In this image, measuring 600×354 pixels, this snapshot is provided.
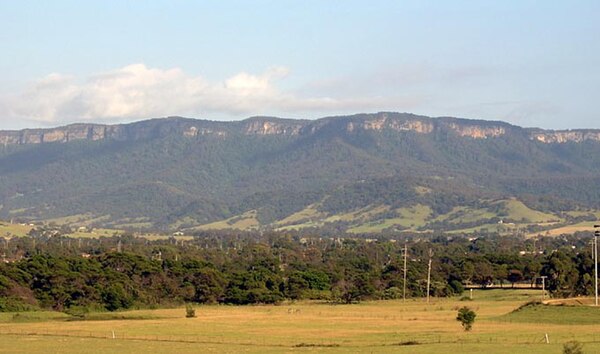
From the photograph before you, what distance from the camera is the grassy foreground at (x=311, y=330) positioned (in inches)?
2926

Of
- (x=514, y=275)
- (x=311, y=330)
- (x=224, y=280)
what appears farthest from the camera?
(x=514, y=275)

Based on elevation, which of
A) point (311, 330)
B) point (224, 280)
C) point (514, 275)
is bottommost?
point (311, 330)

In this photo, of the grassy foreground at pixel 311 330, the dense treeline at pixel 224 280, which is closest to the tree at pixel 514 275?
the dense treeline at pixel 224 280

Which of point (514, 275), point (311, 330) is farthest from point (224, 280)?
point (311, 330)

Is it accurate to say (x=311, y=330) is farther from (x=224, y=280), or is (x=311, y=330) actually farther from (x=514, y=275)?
(x=514, y=275)

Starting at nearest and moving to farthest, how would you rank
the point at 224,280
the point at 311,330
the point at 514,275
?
the point at 311,330 → the point at 224,280 → the point at 514,275

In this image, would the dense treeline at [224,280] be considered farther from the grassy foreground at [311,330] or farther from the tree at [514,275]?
the grassy foreground at [311,330]

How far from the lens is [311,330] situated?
9050 cm

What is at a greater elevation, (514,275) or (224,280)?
(514,275)

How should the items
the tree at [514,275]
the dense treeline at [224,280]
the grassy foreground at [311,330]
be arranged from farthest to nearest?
the tree at [514,275] < the dense treeline at [224,280] < the grassy foreground at [311,330]

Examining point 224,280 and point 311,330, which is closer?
point 311,330

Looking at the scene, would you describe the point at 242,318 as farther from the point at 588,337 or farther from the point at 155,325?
the point at 588,337

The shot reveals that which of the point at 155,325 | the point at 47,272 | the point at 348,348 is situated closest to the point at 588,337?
the point at 348,348

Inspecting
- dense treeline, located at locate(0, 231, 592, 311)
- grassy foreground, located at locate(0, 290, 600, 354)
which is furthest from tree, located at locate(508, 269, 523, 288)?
grassy foreground, located at locate(0, 290, 600, 354)
